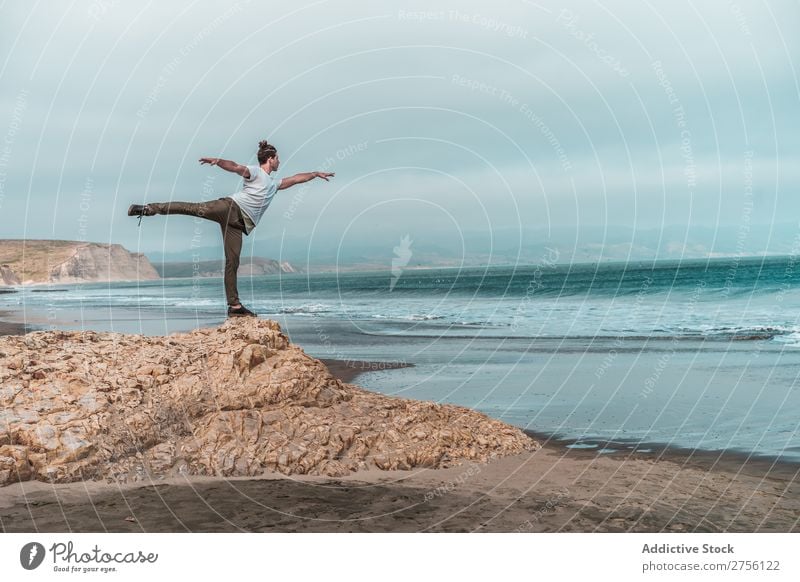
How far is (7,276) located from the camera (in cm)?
8131

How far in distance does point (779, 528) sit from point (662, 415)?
5.89m

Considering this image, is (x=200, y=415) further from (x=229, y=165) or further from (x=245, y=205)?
(x=229, y=165)

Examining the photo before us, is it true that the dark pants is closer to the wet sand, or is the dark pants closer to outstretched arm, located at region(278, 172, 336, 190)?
outstretched arm, located at region(278, 172, 336, 190)

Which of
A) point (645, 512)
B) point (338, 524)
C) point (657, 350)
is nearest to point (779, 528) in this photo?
point (645, 512)

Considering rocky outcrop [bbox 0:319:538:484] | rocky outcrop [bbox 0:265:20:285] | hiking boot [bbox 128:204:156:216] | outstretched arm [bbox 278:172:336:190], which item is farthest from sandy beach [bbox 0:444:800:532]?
rocky outcrop [bbox 0:265:20:285]

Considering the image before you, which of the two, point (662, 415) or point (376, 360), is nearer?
point (662, 415)

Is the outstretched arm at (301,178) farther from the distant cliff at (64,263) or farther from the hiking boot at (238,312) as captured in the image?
the distant cliff at (64,263)

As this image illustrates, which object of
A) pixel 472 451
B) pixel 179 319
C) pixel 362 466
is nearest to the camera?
pixel 362 466

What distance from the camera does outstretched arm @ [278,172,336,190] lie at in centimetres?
1038

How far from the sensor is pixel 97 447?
355 inches

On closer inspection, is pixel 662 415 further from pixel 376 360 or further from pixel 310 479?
pixel 376 360

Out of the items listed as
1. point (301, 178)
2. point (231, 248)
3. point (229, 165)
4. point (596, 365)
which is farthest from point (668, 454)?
point (596, 365)

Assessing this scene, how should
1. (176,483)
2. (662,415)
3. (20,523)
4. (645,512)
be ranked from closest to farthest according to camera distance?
(20,523) < (645,512) < (176,483) < (662,415)

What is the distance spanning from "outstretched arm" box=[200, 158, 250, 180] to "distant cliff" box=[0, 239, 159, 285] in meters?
76.9
